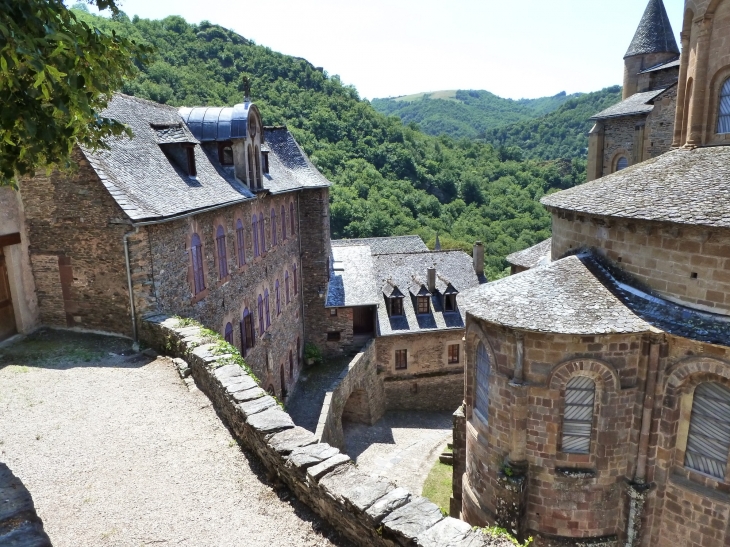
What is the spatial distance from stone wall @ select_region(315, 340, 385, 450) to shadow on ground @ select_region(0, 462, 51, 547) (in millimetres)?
15696

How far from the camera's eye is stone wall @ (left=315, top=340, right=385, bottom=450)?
2066cm

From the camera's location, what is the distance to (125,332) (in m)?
11.0

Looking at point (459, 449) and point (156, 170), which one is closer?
point (156, 170)

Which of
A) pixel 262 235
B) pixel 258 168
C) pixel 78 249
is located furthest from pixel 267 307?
pixel 78 249

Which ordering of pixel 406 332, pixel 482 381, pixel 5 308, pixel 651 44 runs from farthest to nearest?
pixel 651 44
pixel 406 332
pixel 482 381
pixel 5 308

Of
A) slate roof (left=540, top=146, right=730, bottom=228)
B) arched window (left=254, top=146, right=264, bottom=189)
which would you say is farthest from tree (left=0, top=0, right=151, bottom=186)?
arched window (left=254, top=146, right=264, bottom=189)

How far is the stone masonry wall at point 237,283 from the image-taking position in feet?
37.6

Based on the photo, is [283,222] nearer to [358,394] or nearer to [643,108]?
[358,394]

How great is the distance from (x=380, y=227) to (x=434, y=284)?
24866 millimetres

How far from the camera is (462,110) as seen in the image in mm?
148000

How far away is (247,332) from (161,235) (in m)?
6.70

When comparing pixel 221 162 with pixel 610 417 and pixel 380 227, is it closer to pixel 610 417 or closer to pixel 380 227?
pixel 610 417

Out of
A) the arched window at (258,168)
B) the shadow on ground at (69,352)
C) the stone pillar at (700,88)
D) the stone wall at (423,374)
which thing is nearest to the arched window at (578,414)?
the stone pillar at (700,88)

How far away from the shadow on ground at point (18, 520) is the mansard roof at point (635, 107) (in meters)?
24.3
